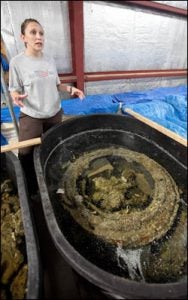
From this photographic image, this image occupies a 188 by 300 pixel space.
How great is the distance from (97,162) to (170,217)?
2.76ft

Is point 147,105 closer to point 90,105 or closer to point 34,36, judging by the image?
point 90,105

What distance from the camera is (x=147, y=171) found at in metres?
1.93

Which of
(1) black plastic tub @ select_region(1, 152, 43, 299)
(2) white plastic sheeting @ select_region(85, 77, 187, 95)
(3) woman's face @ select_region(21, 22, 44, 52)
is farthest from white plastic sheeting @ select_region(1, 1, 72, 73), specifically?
(1) black plastic tub @ select_region(1, 152, 43, 299)

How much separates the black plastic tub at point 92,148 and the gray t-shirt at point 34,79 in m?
0.39

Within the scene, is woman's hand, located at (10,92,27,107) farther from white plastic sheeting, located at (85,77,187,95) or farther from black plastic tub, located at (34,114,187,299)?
white plastic sheeting, located at (85,77,187,95)

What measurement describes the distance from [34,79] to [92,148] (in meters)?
1.14

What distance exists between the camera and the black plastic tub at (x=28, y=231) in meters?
0.87

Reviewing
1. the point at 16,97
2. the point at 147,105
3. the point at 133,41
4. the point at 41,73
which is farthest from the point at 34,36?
the point at 133,41

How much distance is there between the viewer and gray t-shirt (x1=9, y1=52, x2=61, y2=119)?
1090 mm

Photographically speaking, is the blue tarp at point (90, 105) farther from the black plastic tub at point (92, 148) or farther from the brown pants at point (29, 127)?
the brown pants at point (29, 127)

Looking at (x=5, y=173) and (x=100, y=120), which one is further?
(x=100, y=120)

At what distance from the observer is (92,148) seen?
2.16 meters

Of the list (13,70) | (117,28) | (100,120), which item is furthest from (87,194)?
(117,28)

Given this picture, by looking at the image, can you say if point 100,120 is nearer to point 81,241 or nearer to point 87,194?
point 87,194
